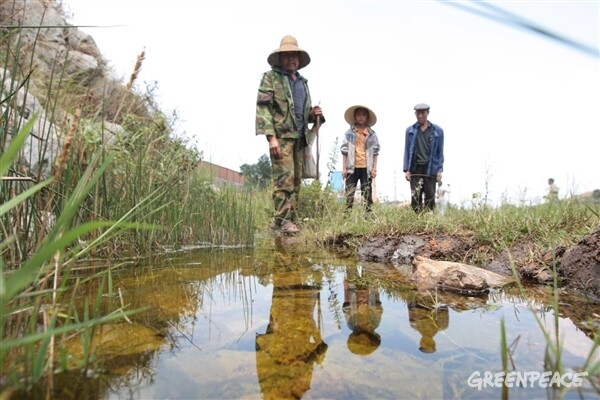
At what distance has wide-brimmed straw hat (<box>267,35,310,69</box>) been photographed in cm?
468

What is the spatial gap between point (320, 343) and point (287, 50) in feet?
13.8

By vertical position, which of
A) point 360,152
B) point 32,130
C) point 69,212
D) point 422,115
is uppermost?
point 422,115

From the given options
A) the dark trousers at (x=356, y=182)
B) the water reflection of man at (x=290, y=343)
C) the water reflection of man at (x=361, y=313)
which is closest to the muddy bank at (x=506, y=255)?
the water reflection of man at (x=361, y=313)

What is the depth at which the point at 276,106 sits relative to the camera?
15.5 feet

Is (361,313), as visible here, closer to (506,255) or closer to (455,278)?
(455,278)

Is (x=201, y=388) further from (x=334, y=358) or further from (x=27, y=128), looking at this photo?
(x=27, y=128)

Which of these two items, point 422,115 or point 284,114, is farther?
point 422,115

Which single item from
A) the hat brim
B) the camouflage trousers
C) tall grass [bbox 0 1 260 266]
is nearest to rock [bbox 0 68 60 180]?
tall grass [bbox 0 1 260 266]

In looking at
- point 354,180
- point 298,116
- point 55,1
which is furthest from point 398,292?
point 55,1

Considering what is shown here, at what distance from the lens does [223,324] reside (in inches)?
46.9

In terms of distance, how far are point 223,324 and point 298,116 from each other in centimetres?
388

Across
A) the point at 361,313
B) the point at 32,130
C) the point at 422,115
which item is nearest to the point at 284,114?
the point at 422,115

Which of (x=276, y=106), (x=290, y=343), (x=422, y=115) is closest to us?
(x=290, y=343)

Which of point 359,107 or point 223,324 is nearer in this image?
point 223,324
